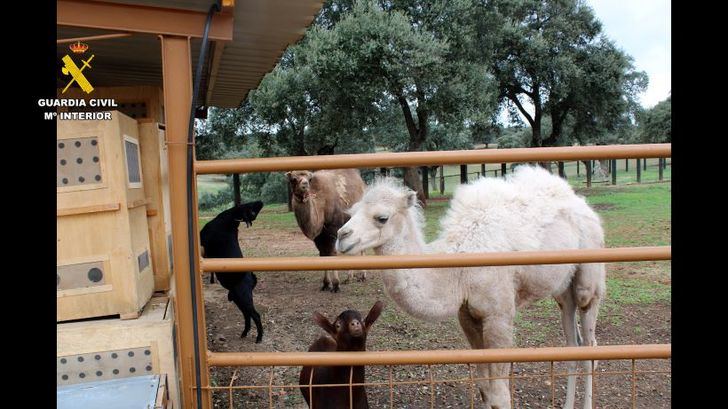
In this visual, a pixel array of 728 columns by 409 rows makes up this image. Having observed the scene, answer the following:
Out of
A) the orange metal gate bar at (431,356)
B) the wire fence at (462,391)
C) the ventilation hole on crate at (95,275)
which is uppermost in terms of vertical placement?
the ventilation hole on crate at (95,275)

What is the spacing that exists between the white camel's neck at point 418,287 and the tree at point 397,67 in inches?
400

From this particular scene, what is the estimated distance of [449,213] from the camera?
394cm

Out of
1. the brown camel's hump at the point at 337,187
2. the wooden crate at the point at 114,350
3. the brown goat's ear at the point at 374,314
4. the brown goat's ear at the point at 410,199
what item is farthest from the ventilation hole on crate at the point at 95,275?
the brown camel's hump at the point at 337,187

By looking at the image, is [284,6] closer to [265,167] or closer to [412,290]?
[265,167]

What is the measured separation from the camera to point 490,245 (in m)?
Result: 3.71

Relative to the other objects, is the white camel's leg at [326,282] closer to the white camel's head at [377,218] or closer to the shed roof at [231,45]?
the shed roof at [231,45]

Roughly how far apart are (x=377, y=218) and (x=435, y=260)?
56.7 inches

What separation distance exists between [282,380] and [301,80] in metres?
12.4

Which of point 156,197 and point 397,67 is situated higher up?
point 397,67

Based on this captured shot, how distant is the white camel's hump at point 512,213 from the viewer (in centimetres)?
375

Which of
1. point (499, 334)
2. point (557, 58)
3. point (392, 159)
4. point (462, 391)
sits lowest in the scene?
point (462, 391)

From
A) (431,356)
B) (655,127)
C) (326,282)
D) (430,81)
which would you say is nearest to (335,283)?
(326,282)

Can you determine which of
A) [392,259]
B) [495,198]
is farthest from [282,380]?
[392,259]

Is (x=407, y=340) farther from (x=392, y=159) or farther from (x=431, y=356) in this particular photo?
(x=392, y=159)
